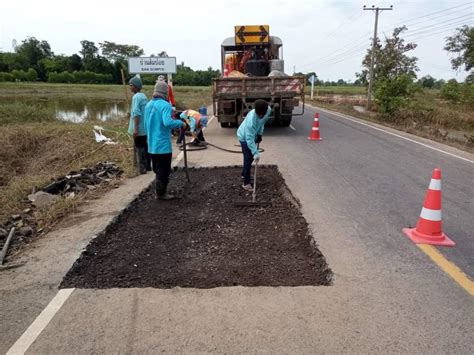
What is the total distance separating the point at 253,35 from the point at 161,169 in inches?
382

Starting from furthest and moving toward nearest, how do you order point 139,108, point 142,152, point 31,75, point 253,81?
point 31,75
point 253,81
point 142,152
point 139,108

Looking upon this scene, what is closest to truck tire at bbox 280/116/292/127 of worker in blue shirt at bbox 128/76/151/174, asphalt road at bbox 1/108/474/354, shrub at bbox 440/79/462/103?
worker in blue shirt at bbox 128/76/151/174

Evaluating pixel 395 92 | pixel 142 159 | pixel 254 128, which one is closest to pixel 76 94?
pixel 395 92

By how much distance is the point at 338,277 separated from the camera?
3.31m

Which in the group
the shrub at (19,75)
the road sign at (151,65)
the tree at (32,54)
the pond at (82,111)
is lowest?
the pond at (82,111)

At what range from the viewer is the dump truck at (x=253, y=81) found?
446 inches

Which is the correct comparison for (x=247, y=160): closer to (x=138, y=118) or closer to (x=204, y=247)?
(x=138, y=118)

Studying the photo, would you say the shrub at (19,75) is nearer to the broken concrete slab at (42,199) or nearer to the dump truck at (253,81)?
the dump truck at (253,81)

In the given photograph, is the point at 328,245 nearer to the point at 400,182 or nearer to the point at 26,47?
the point at 400,182

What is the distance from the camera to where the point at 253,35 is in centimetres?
1360

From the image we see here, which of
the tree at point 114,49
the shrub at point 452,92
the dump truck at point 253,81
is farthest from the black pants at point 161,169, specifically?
the tree at point 114,49

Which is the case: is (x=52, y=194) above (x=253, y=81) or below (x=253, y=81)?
below

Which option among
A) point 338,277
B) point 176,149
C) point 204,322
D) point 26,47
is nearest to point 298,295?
point 338,277

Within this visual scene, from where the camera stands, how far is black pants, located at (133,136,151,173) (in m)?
6.90
